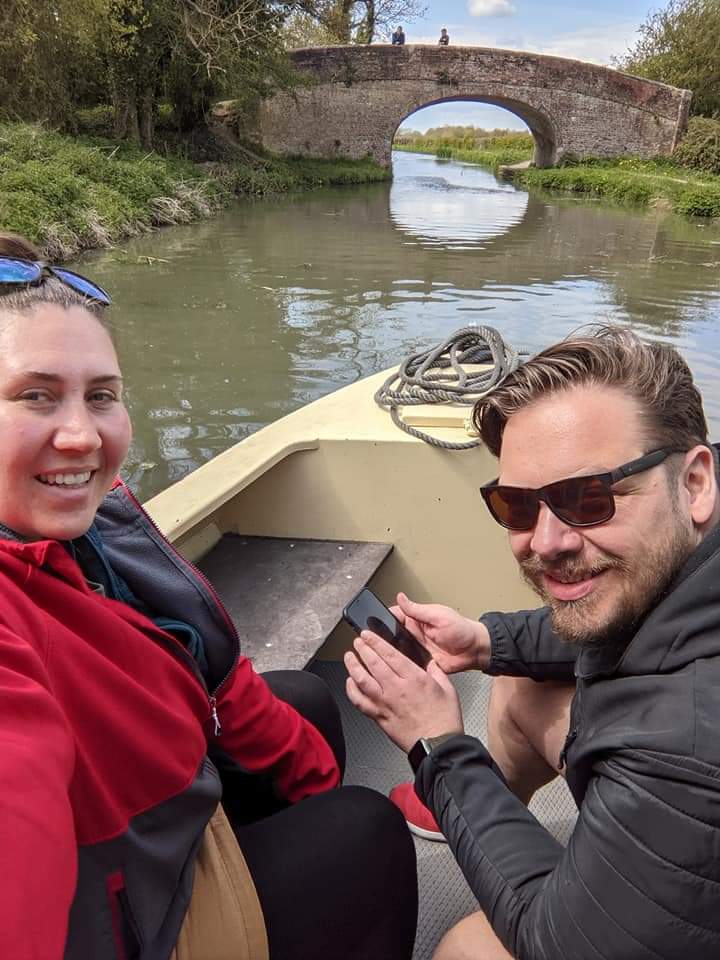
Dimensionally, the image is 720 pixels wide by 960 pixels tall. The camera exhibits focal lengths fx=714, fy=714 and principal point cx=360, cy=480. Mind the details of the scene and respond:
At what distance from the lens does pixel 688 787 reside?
29.5 inches

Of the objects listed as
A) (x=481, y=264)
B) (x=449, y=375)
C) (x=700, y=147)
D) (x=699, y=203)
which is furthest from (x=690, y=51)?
(x=449, y=375)

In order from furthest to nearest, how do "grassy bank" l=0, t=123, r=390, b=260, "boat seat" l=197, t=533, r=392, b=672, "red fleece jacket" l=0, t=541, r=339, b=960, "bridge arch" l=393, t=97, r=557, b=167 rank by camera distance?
"bridge arch" l=393, t=97, r=557, b=167, "grassy bank" l=0, t=123, r=390, b=260, "boat seat" l=197, t=533, r=392, b=672, "red fleece jacket" l=0, t=541, r=339, b=960

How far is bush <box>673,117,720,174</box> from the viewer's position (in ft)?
76.0

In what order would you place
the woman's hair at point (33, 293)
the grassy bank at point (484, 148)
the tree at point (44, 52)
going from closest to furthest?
the woman's hair at point (33, 293) → the tree at point (44, 52) → the grassy bank at point (484, 148)

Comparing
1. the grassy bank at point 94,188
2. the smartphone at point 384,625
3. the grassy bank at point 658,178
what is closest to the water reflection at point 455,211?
the grassy bank at point 658,178

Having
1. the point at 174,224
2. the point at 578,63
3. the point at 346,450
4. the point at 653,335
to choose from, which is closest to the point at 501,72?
the point at 578,63

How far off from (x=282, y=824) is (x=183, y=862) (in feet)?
0.80

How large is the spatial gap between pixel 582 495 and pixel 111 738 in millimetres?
663

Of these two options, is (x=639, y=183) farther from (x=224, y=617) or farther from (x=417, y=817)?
(x=224, y=617)

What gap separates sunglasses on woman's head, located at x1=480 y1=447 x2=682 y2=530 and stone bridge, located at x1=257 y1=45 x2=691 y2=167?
24.8 metres

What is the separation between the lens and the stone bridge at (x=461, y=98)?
2344 centimetres

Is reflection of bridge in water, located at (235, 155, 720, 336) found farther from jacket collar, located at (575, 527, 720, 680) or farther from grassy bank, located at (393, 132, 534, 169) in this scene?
grassy bank, located at (393, 132, 534, 169)

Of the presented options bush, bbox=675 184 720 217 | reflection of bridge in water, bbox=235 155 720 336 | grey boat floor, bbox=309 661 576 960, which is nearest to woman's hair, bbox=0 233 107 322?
grey boat floor, bbox=309 661 576 960

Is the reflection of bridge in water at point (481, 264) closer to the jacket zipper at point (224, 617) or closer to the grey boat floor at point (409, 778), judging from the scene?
the grey boat floor at point (409, 778)
